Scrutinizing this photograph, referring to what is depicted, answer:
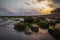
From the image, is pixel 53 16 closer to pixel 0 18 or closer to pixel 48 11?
pixel 48 11

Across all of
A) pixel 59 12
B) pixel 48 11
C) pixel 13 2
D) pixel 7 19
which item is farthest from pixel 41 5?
pixel 7 19

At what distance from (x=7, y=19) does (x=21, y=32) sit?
0.26 m

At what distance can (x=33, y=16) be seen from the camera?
169 centimetres

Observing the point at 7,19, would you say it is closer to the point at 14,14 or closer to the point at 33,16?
the point at 14,14

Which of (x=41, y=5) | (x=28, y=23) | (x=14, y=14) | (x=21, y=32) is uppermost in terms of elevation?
(x=41, y=5)

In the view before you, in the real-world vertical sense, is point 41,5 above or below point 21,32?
above

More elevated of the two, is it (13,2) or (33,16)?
(13,2)

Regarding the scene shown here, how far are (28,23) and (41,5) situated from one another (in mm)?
304

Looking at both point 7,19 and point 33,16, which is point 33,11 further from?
point 7,19

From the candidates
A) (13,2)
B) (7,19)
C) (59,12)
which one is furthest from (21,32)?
(59,12)

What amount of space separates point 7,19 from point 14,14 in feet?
0.38

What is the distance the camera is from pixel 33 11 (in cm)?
170

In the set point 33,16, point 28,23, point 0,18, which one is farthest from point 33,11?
point 0,18

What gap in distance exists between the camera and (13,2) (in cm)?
172
